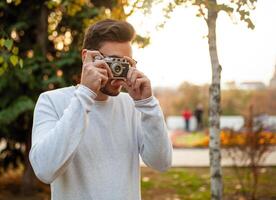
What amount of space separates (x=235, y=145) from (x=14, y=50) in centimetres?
434

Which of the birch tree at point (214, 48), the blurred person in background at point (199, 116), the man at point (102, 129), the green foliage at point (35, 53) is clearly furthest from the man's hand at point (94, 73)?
the blurred person in background at point (199, 116)

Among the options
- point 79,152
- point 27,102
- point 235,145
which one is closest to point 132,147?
point 79,152

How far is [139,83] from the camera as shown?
1.85 meters

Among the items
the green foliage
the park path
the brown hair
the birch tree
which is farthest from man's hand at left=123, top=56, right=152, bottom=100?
the park path

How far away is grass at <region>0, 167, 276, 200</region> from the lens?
653cm

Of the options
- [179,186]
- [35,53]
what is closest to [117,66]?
[35,53]

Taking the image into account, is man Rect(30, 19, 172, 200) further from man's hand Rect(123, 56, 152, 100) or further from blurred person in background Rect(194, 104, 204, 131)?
blurred person in background Rect(194, 104, 204, 131)

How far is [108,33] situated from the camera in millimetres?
1904

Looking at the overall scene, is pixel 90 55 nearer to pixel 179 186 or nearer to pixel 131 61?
pixel 131 61

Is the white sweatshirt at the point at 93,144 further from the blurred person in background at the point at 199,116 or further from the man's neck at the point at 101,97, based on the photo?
the blurred person in background at the point at 199,116

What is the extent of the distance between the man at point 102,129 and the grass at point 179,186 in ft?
15.0

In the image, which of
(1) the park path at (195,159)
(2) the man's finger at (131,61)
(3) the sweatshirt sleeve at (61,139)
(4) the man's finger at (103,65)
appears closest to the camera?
(3) the sweatshirt sleeve at (61,139)

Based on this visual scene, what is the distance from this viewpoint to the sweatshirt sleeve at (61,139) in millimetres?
1641

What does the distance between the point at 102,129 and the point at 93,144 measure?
86 millimetres
